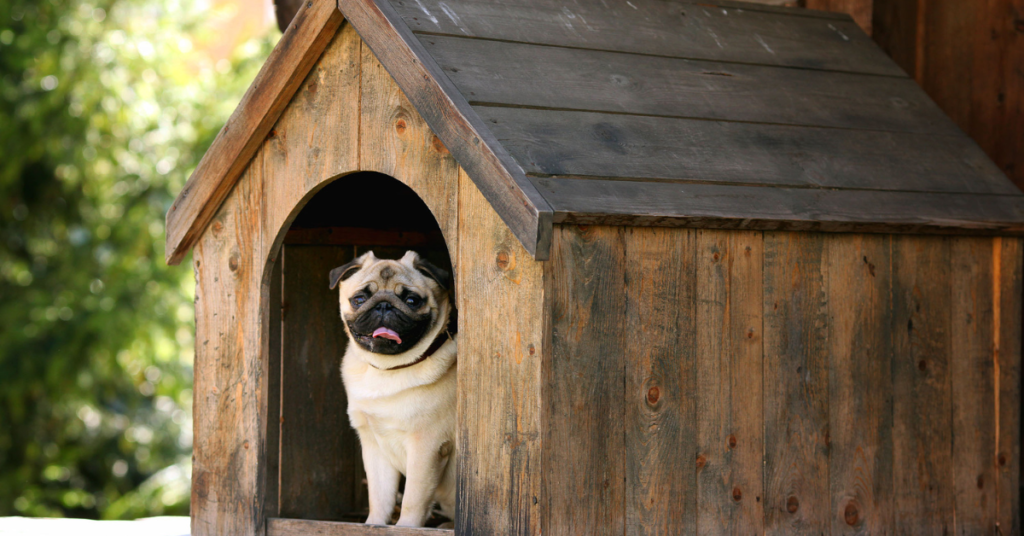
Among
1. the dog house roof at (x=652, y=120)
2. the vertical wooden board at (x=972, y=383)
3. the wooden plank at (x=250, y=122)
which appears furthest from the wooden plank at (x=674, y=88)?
the vertical wooden board at (x=972, y=383)

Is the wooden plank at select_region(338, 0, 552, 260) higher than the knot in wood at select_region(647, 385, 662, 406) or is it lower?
higher

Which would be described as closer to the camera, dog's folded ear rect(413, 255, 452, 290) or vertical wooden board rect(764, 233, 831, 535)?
vertical wooden board rect(764, 233, 831, 535)

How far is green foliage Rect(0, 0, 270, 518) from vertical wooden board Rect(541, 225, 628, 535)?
6.27 meters

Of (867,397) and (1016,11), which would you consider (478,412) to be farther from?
(1016,11)

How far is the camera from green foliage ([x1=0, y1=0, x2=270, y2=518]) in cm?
843

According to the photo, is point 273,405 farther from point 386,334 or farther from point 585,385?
point 585,385

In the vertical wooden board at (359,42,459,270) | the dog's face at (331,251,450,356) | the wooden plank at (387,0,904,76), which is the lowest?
the dog's face at (331,251,450,356)

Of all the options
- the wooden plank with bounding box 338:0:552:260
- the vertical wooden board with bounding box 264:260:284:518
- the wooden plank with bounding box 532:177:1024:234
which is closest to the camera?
the wooden plank with bounding box 338:0:552:260

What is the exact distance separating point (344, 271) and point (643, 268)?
120 cm

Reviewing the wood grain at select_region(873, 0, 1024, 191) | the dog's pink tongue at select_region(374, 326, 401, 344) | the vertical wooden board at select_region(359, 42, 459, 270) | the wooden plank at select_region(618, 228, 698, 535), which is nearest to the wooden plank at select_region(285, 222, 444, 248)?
the dog's pink tongue at select_region(374, 326, 401, 344)

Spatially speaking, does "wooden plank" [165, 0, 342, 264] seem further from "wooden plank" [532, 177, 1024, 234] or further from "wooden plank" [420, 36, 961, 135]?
"wooden plank" [532, 177, 1024, 234]

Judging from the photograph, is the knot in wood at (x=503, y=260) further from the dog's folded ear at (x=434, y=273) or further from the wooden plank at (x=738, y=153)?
the dog's folded ear at (x=434, y=273)

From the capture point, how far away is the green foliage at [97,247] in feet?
27.7

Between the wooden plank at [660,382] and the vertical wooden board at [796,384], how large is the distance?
294 mm
